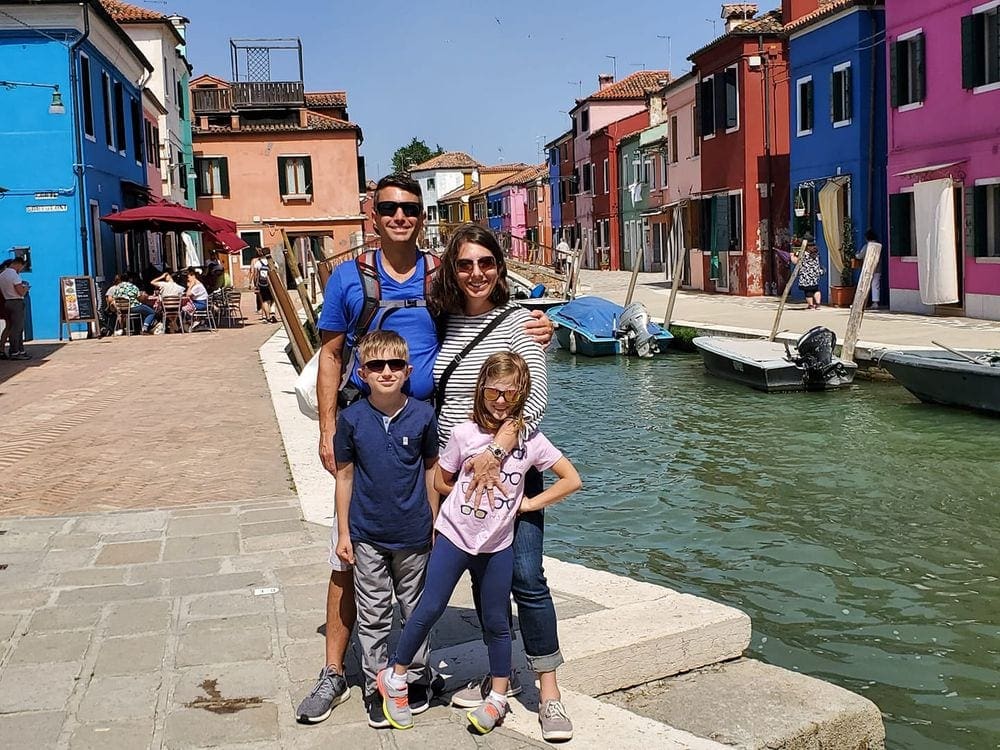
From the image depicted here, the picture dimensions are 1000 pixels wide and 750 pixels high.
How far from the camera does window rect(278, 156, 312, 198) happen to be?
4459cm

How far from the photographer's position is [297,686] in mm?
3953

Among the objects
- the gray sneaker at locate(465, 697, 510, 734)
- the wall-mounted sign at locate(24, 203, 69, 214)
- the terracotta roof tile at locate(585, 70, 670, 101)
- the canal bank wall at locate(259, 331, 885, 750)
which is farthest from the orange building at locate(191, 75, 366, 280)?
the gray sneaker at locate(465, 697, 510, 734)

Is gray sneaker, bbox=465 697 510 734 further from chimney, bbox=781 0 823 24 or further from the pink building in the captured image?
chimney, bbox=781 0 823 24

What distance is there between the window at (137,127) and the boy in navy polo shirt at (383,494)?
26984 millimetres

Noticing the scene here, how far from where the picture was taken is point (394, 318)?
3807 mm

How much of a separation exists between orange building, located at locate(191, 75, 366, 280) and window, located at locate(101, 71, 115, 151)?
1885 cm

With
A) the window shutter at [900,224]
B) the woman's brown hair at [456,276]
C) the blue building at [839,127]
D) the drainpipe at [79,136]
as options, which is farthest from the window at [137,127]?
the woman's brown hair at [456,276]

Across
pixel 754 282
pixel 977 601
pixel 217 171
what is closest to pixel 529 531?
pixel 977 601

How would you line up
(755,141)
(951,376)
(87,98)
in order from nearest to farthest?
(951,376)
(87,98)
(755,141)

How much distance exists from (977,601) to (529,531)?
4137 millimetres

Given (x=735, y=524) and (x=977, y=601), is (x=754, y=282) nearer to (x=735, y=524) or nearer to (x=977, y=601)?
(x=735, y=524)

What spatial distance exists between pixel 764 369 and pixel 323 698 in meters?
12.8

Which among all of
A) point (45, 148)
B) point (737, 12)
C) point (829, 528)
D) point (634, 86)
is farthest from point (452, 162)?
point (829, 528)

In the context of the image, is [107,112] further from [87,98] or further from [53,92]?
[53,92]
